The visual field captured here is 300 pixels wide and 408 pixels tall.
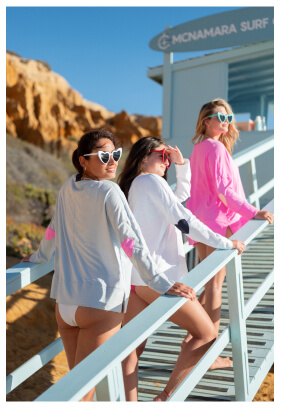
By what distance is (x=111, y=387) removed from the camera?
73.2 inches

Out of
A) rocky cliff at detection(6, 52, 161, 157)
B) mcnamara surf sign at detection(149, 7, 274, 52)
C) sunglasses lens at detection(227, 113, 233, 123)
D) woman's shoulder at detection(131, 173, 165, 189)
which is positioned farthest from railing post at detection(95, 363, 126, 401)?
rocky cliff at detection(6, 52, 161, 157)

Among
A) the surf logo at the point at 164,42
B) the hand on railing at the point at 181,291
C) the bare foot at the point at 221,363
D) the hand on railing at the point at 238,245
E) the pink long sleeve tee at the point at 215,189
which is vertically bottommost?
the bare foot at the point at 221,363

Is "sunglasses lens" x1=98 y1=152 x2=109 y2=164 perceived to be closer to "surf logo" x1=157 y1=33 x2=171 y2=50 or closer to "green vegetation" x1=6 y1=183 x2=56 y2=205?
"surf logo" x1=157 y1=33 x2=171 y2=50

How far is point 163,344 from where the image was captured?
4.23m

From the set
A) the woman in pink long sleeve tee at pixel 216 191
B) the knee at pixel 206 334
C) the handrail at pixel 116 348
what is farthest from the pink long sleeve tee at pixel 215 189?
the knee at pixel 206 334

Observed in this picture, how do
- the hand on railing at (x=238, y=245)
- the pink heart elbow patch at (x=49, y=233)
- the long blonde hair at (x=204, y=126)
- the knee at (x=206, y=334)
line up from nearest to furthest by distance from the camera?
1. the knee at (x=206, y=334)
2. the pink heart elbow patch at (x=49, y=233)
3. the hand on railing at (x=238, y=245)
4. the long blonde hair at (x=204, y=126)

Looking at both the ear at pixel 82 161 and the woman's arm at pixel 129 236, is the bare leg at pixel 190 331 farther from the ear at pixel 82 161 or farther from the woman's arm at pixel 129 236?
the ear at pixel 82 161

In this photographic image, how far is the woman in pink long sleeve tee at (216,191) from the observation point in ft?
11.1

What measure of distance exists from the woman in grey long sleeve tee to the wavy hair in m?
0.53

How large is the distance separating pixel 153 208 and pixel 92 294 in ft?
2.13

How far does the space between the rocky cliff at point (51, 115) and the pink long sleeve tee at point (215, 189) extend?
1153 inches
